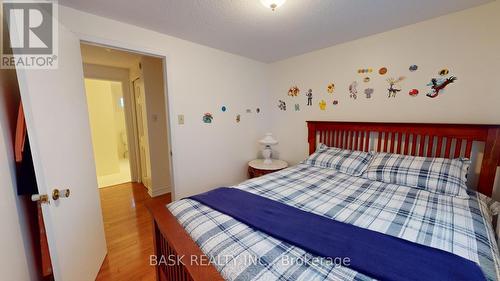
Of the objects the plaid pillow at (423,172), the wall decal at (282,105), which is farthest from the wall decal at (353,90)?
the wall decal at (282,105)

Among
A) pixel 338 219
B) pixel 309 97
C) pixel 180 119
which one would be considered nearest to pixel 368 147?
pixel 309 97

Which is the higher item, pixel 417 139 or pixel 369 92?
pixel 369 92

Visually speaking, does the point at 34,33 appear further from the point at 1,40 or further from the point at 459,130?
the point at 459,130

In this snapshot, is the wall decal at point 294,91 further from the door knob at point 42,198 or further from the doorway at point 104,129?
the doorway at point 104,129

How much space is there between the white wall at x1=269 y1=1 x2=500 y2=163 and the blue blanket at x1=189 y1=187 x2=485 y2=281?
5.16ft

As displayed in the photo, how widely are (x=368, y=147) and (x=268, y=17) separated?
183 centimetres

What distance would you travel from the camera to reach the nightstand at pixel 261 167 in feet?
8.99

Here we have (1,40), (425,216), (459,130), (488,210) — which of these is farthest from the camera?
(459,130)

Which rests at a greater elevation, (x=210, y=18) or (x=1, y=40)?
(x=210, y=18)

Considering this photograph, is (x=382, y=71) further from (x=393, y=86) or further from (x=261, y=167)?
(x=261, y=167)

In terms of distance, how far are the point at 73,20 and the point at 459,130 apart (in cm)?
339

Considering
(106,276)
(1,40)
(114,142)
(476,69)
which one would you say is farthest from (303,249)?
(114,142)

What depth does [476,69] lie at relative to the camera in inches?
65.5

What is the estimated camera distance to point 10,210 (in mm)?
1032
